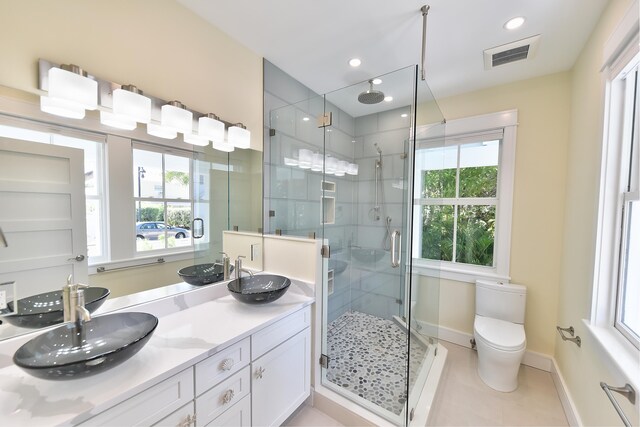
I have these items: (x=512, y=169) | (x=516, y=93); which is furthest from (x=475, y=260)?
(x=516, y=93)

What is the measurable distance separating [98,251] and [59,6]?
1.12m

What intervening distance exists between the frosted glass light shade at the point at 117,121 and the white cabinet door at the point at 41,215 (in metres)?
0.20

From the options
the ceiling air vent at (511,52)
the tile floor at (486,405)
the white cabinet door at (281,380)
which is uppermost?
the ceiling air vent at (511,52)

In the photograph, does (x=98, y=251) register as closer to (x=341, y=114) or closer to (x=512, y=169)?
(x=341, y=114)

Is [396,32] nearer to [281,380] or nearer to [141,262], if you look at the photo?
[141,262]

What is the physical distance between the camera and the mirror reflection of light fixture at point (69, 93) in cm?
106

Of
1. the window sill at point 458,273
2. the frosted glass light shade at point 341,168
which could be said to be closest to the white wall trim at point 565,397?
the window sill at point 458,273

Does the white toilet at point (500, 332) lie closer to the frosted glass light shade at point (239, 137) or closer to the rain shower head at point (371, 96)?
the rain shower head at point (371, 96)

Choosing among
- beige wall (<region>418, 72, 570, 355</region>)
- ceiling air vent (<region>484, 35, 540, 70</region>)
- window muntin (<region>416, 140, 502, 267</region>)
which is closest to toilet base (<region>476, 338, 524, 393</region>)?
beige wall (<region>418, 72, 570, 355</region>)

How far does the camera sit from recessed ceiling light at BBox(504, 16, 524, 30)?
1543 mm

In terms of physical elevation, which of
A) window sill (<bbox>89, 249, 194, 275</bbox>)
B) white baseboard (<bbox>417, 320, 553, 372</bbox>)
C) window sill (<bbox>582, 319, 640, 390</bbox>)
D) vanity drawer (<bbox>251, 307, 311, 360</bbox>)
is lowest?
white baseboard (<bbox>417, 320, 553, 372</bbox>)

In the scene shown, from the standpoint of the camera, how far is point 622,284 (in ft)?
4.32

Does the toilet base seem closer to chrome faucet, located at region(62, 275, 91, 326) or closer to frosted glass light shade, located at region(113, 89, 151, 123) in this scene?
chrome faucet, located at region(62, 275, 91, 326)

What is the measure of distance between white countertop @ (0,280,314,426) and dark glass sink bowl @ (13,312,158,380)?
0.07 m
